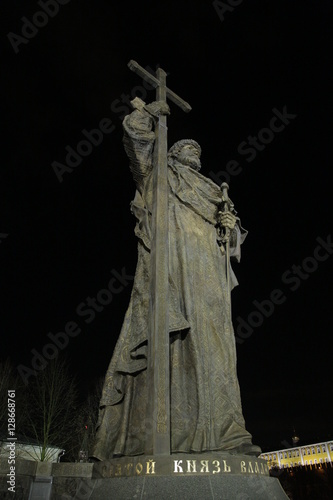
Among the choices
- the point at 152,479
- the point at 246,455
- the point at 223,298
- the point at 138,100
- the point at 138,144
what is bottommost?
the point at 152,479

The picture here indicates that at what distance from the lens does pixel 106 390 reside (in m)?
5.72

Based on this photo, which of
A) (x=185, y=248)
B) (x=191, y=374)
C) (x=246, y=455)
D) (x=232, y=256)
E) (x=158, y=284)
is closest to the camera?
(x=246, y=455)

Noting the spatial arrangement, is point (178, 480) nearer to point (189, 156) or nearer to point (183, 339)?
point (183, 339)

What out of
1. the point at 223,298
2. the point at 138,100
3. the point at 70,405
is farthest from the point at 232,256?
the point at 70,405

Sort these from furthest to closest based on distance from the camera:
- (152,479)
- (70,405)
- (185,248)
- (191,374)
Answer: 1. (70,405)
2. (185,248)
3. (191,374)
4. (152,479)

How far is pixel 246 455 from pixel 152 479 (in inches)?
51.8

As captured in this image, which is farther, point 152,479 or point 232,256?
point 232,256

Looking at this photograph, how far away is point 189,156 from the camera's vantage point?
791cm

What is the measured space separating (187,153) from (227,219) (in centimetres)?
168

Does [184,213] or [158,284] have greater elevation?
[184,213]

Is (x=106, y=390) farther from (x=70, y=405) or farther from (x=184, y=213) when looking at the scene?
(x=70, y=405)

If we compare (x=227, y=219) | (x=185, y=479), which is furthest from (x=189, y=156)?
(x=185, y=479)

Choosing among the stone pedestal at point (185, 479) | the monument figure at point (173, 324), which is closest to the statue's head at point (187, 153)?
the monument figure at point (173, 324)

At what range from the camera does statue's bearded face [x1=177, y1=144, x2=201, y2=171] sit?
7859 mm
